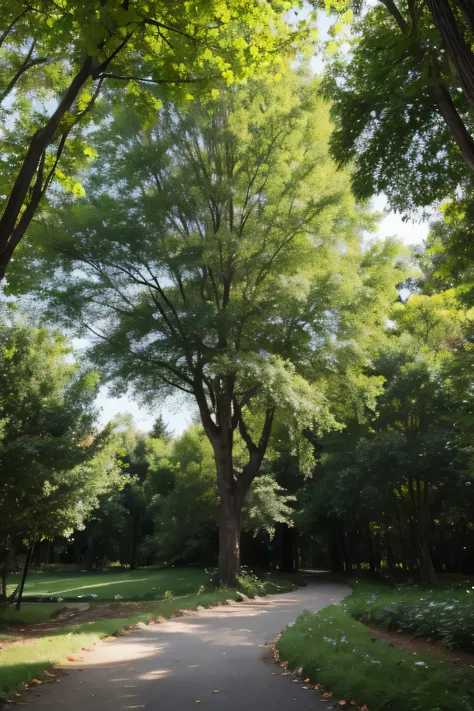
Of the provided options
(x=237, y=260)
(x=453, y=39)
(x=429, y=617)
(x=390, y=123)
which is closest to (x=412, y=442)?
(x=237, y=260)

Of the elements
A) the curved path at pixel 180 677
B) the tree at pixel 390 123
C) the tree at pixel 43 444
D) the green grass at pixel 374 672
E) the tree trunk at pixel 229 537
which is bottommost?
the curved path at pixel 180 677

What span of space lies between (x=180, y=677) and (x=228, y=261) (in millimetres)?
12041

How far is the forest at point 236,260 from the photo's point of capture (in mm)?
5754

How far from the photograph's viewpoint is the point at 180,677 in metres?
6.04

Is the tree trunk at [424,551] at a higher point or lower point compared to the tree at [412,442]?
lower

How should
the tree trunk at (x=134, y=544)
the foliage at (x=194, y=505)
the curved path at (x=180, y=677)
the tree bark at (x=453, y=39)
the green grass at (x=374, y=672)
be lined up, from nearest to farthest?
the tree bark at (x=453, y=39) → the green grass at (x=374, y=672) → the curved path at (x=180, y=677) → the foliage at (x=194, y=505) → the tree trunk at (x=134, y=544)

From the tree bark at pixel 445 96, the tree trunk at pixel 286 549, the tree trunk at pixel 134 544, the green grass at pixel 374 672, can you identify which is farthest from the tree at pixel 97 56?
the tree trunk at pixel 134 544

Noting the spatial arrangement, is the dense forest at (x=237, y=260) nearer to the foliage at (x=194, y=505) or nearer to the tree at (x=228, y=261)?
the tree at (x=228, y=261)

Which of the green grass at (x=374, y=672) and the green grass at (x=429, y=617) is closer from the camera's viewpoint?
the green grass at (x=374, y=672)

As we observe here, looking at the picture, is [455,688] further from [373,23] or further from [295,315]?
[295,315]

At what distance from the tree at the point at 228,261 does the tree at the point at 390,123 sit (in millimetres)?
7499

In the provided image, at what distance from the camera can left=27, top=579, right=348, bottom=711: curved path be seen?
194 inches

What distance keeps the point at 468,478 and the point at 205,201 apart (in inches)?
526

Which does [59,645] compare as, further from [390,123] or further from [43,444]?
[390,123]
